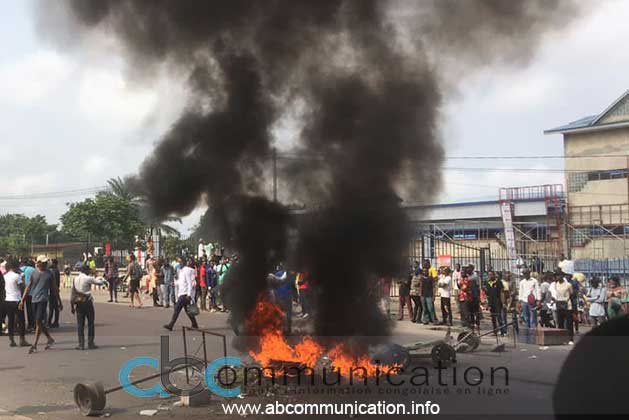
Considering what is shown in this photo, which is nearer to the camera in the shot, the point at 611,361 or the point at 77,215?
the point at 611,361

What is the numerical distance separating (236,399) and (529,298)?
773cm

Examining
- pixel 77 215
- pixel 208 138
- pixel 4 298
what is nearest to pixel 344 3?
pixel 208 138

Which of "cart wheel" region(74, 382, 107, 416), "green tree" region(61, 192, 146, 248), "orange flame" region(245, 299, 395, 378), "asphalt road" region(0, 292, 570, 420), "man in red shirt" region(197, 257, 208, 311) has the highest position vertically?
"green tree" region(61, 192, 146, 248)

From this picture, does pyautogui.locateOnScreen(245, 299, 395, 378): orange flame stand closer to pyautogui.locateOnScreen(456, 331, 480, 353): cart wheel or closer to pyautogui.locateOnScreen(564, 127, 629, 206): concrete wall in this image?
pyautogui.locateOnScreen(456, 331, 480, 353): cart wheel

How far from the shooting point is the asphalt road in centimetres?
580

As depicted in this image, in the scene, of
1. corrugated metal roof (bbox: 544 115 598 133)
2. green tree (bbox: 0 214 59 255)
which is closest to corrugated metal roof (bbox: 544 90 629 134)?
corrugated metal roof (bbox: 544 115 598 133)

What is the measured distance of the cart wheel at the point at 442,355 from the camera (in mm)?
7566

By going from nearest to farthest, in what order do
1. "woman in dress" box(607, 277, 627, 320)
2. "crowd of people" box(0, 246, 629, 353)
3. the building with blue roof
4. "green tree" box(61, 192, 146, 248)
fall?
"crowd of people" box(0, 246, 629, 353) → "woman in dress" box(607, 277, 627, 320) → the building with blue roof → "green tree" box(61, 192, 146, 248)

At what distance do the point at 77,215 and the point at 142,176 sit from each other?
1165 inches

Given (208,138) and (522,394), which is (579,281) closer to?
(522,394)

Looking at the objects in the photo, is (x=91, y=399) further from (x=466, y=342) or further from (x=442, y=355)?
(x=466, y=342)

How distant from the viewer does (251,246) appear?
7.51 metres

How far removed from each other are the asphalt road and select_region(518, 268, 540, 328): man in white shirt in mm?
1790

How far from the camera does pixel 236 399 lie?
607 cm
